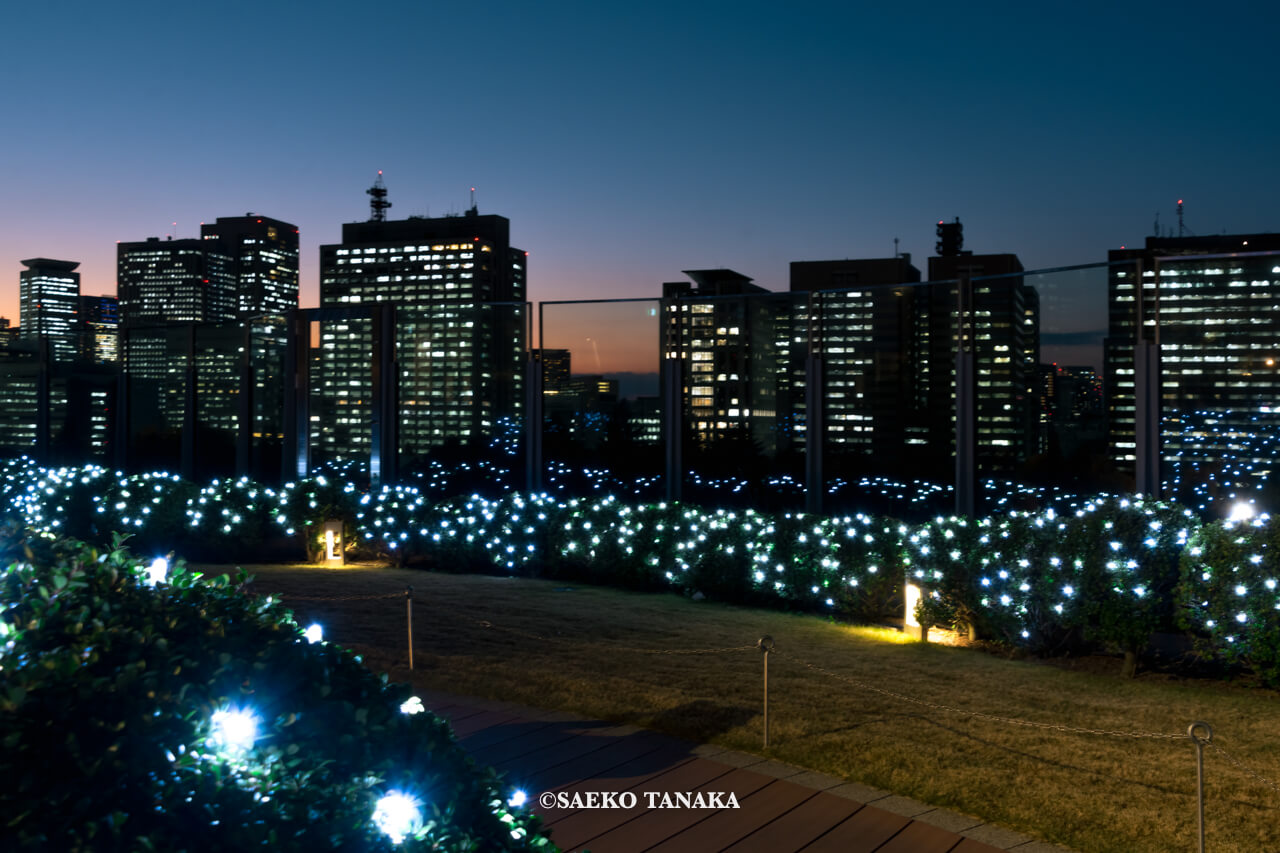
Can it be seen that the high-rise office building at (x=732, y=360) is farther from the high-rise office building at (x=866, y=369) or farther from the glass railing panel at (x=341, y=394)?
the glass railing panel at (x=341, y=394)

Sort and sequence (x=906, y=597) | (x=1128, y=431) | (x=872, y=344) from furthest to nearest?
(x=872, y=344) → (x=1128, y=431) → (x=906, y=597)

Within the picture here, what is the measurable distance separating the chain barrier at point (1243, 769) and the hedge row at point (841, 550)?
1562mm

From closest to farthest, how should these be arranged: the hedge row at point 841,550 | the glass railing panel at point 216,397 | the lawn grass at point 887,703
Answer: the lawn grass at point 887,703 → the hedge row at point 841,550 → the glass railing panel at point 216,397

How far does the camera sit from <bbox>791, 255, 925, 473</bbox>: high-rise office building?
11.4 m

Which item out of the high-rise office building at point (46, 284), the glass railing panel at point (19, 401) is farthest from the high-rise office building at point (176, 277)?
the glass railing panel at point (19, 401)

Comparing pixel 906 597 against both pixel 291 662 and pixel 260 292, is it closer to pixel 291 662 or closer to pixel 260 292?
pixel 291 662

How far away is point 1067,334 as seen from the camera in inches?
390

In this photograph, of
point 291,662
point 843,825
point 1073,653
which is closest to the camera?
point 291,662

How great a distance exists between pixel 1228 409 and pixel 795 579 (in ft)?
13.5

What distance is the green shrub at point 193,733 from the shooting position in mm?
1785

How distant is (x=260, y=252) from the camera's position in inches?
5925

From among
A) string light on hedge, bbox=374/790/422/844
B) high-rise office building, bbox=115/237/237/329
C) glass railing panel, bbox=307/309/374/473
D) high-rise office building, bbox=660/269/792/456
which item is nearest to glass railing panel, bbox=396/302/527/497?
glass railing panel, bbox=307/309/374/473

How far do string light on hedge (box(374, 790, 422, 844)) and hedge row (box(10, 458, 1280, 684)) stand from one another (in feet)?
19.0

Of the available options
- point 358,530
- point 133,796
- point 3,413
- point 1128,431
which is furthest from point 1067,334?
point 3,413
